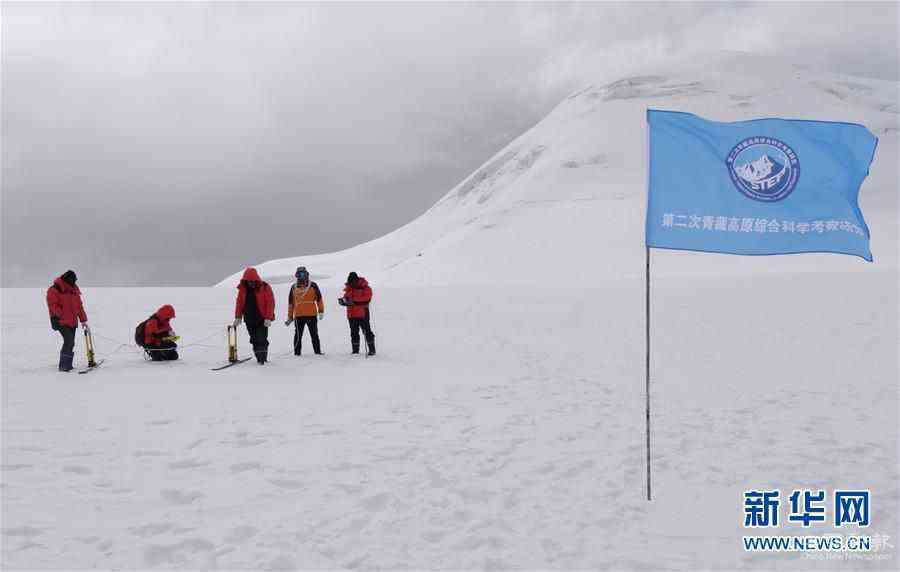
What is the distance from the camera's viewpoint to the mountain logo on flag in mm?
6812

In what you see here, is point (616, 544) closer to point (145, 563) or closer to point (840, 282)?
point (145, 563)

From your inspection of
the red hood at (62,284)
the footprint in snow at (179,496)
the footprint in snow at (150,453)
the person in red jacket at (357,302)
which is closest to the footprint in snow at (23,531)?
the footprint in snow at (179,496)

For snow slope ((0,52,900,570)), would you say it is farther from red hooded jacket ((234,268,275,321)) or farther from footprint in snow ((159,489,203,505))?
red hooded jacket ((234,268,275,321))

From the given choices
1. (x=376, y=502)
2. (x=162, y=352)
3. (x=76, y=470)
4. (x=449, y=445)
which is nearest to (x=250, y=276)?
(x=162, y=352)

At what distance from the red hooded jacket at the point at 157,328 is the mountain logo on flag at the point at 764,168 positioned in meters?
12.3

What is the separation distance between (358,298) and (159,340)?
486 cm

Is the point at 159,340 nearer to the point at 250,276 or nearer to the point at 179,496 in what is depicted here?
the point at 250,276

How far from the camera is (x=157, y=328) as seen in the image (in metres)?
13.6

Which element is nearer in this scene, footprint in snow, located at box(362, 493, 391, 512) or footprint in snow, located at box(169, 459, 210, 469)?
footprint in snow, located at box(362, 493, 391, 512)

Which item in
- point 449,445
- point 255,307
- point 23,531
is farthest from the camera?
point 255,307

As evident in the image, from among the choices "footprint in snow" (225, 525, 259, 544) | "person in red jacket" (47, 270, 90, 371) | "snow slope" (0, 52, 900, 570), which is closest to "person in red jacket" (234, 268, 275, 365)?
"snow slope" (0, 52, 900, 570)

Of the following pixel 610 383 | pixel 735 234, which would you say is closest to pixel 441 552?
pixel 735 234

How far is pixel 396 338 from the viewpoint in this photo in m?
18.7

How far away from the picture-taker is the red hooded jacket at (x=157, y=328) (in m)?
13.5
